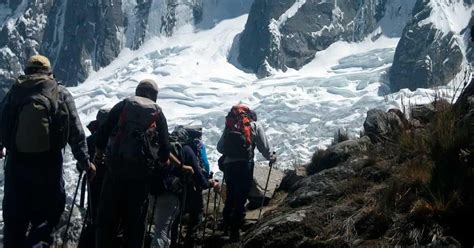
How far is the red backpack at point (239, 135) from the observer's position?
8266 millimetres

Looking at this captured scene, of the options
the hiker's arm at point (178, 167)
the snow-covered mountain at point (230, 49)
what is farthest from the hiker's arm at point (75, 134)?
the snow-covered mountain at point (230, 49)

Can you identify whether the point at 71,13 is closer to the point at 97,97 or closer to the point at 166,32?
the point at 166,32

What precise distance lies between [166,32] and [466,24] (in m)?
44.6

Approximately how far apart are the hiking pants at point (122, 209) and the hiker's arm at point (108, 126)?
0.26 m

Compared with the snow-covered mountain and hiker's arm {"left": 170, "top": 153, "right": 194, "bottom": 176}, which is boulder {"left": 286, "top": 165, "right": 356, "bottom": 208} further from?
the snow-covered mountain

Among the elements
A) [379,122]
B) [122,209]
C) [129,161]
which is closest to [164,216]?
[122,209]

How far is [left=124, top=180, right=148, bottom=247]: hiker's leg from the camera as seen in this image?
5.98 meters

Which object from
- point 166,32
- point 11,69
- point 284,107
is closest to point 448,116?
point 284,107

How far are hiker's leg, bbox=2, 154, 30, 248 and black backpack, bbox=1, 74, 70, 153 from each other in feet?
0.57

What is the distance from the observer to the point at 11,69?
443 ft

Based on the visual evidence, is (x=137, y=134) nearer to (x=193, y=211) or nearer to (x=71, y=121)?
(x=71, y=121)

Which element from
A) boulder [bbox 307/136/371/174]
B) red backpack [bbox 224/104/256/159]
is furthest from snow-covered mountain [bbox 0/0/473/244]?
red backpack [bbox 224/104/256/159]

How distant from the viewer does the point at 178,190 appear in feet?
24.2

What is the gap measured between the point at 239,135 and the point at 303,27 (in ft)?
400
